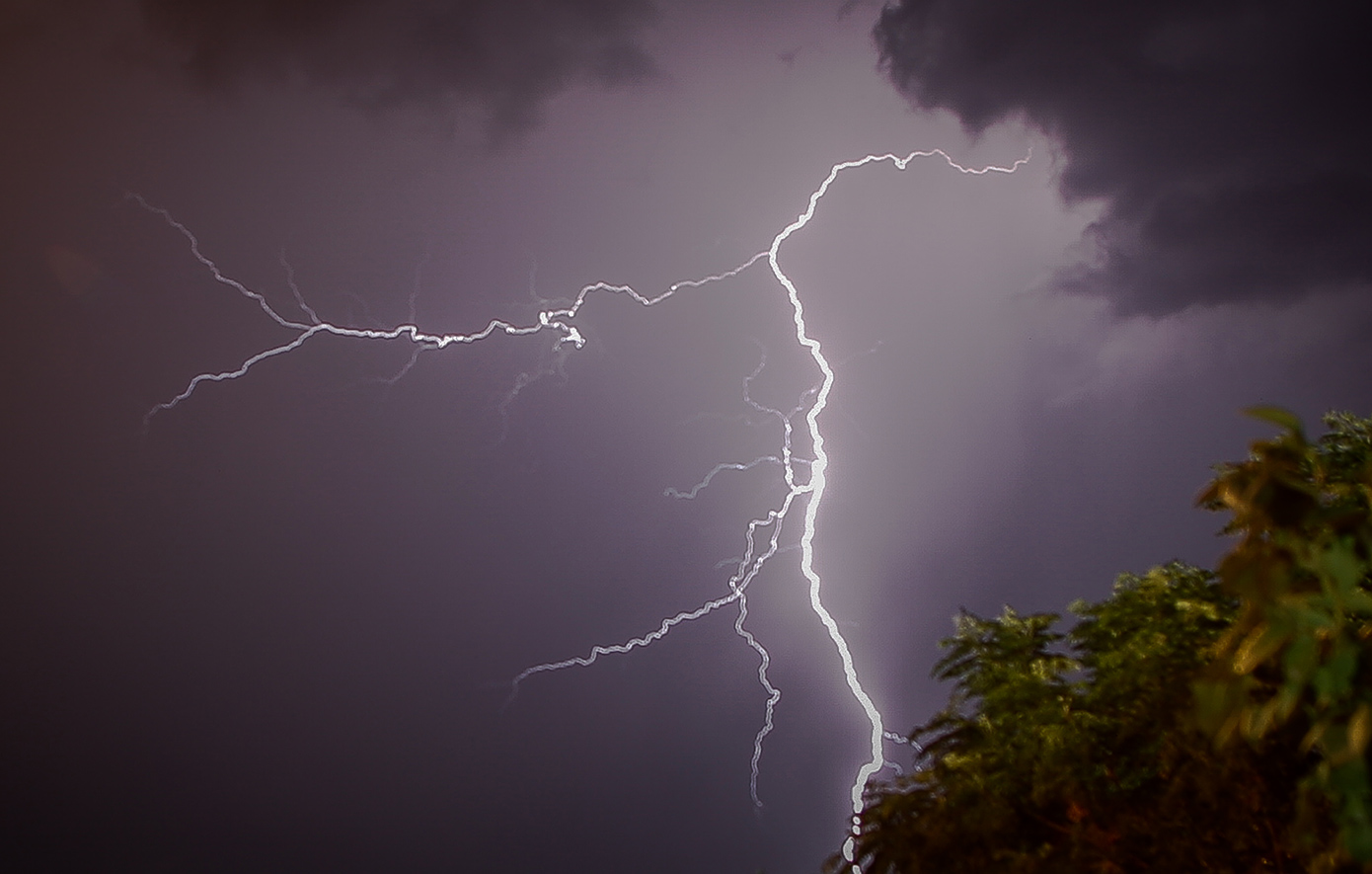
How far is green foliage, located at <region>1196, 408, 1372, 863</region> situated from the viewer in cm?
101

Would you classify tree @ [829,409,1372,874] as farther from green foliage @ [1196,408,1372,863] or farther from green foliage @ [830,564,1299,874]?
green foliage @ [1196,408,1372,863]

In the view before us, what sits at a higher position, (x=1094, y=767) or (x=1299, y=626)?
(x=1094, y=767)

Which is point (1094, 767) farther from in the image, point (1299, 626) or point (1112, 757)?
point (1299, 626)

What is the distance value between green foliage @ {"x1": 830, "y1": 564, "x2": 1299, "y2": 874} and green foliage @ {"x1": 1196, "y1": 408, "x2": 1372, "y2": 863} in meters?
4.27

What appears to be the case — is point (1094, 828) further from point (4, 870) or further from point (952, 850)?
point (4, 870)

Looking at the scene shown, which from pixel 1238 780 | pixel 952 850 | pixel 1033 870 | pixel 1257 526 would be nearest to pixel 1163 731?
pixel 1238 780

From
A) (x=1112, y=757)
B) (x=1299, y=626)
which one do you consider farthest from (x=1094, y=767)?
(x=1299, y=626)

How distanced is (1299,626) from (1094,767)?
573 centimetres

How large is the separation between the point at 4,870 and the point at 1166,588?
226 feet

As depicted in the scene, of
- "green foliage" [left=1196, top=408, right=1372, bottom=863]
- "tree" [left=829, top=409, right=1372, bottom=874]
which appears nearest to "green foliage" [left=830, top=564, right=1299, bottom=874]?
"tree" [left=829, top=409, right=1372, bottom=874]

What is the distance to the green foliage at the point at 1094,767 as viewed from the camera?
4859 mm

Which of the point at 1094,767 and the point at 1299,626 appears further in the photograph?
the point at 1094,767

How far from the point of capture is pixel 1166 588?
19.9ft

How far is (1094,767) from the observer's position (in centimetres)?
574
